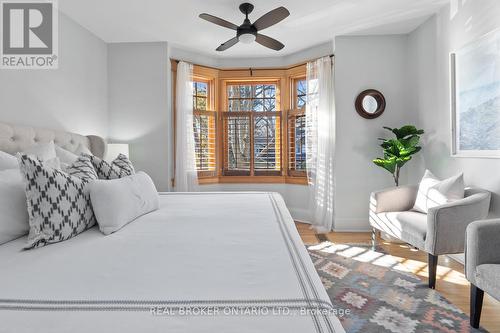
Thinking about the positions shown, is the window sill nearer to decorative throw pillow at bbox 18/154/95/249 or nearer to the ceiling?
the ceiling

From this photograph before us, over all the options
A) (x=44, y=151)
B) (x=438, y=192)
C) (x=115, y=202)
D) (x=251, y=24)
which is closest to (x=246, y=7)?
(x=251, y=24)

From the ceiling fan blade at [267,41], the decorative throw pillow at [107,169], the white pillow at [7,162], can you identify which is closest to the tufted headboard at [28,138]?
the white pillow at [7,162]

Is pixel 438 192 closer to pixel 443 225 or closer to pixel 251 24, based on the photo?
pixel 443 225

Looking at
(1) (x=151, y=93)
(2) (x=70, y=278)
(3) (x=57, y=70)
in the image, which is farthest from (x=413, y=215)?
(3) (x=57, y=70)

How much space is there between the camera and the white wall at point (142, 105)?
4.02 meters

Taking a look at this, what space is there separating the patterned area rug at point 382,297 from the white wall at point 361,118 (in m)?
1.07

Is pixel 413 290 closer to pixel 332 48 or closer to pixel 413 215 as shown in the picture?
pixel 413 215

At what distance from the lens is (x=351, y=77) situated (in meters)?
3.90

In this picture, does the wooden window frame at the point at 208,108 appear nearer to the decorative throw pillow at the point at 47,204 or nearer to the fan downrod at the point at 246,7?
the fan downrod at the point at 246,7

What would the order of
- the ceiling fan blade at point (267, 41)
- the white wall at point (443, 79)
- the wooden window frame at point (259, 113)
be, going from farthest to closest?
the wooden window frame at point (259, 113) → the ceiling fan blade at point (267, 41) → the white wall at point (443, 79)

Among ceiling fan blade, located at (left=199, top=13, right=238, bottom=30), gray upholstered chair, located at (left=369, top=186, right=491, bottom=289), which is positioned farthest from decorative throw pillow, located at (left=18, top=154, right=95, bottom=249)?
gray upholstered chair, located at (left=369, top=186, right=491, bottom=289)

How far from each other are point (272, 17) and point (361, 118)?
6.44 ft

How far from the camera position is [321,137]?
406 cm

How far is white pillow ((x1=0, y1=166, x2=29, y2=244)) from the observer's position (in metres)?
1.18
